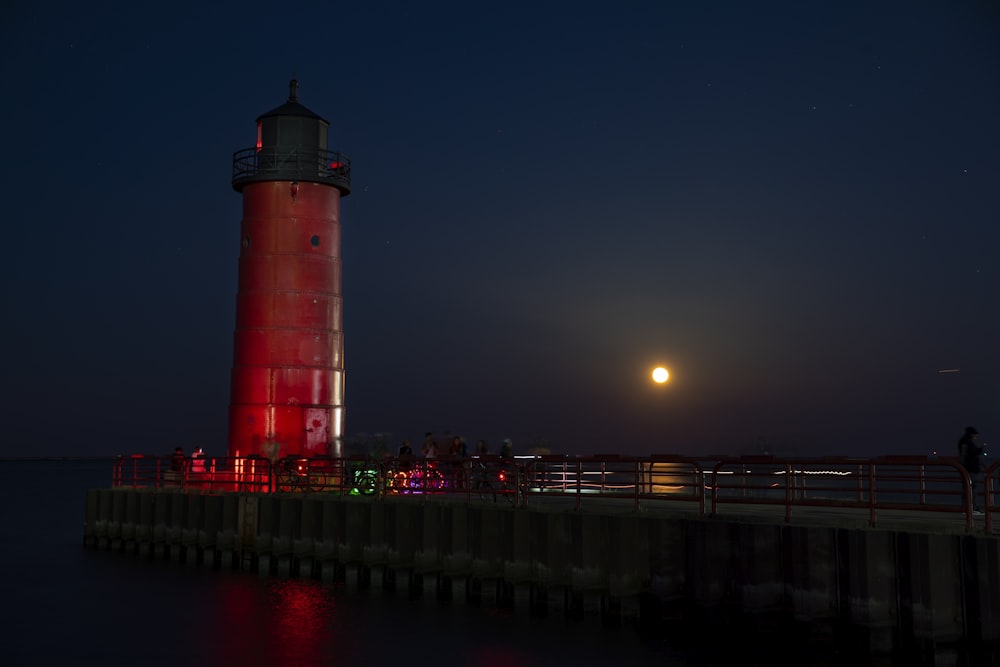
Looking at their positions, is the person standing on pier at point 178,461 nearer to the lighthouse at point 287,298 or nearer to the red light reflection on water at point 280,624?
the lighthouse at point 287,298

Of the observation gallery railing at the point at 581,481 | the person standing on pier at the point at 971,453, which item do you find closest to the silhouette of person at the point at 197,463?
the observation gallery railing at the point at 581,481

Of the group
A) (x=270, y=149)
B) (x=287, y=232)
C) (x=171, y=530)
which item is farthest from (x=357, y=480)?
(x=270, y=149)

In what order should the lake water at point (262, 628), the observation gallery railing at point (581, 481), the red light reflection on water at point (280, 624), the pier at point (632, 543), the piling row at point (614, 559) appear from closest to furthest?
the piling row at point (614, 559) < the pier at point (632, 543) < the observation gallery railing at point (581, 481) < the lake water at point (262, 628) < the red light reflection on water at point (280, 624)

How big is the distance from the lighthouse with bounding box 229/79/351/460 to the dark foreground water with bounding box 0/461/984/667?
5777 millimetres

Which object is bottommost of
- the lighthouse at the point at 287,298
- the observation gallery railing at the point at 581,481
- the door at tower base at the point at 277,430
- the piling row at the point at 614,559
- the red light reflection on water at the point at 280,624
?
the red light reflection on water at the point at 280,624

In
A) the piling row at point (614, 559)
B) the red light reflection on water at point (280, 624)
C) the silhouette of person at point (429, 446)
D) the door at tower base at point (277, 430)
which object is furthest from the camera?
the door at tower base at point (277, 430)

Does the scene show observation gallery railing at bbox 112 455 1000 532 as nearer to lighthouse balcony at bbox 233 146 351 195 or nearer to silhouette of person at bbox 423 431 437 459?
silhouette of person at bbox 423 431 437 459

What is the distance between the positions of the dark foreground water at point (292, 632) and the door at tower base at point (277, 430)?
468cm

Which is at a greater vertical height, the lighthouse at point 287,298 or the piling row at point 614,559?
the lighthouse at point 287,298

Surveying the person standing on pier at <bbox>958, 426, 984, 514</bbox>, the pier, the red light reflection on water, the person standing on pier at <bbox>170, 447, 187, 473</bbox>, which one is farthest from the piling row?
the person standing on pier at <bbox>958, 426, 984, 514</bbox>

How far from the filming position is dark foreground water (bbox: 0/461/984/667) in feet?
63.0

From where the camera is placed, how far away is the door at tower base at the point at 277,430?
110 feet

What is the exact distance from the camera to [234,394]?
34281 mm

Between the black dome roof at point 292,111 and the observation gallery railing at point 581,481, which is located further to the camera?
the black dome roof at point 292,111
